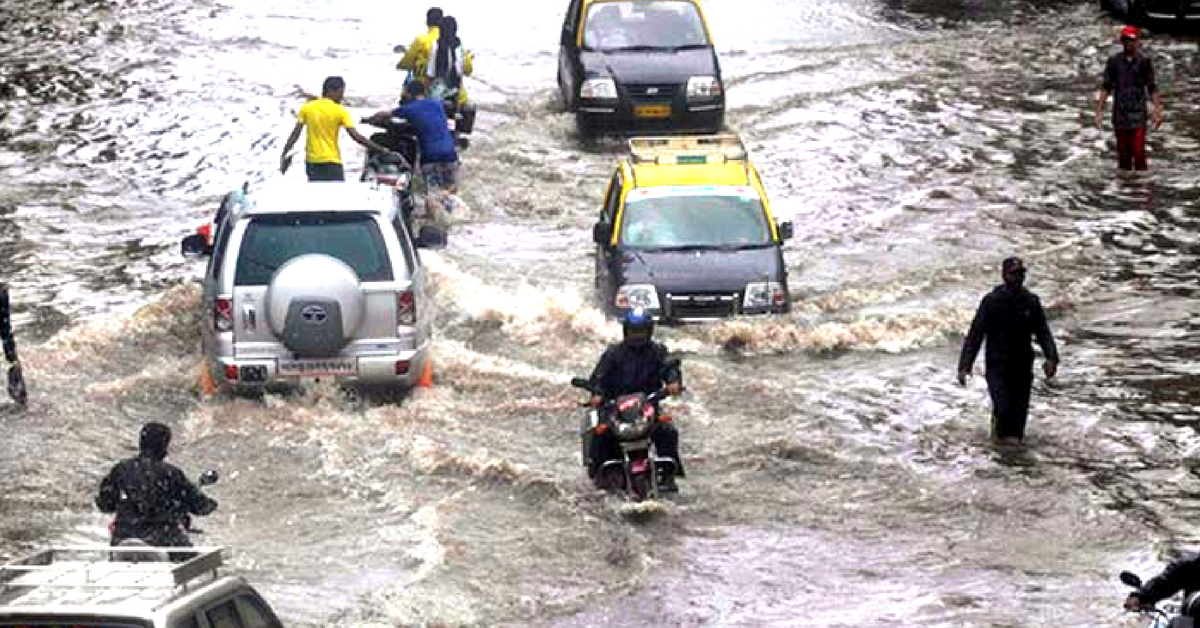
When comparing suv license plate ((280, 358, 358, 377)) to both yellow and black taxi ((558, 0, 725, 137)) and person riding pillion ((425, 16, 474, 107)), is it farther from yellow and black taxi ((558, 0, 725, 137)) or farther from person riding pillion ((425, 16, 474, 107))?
yellow and black taxi ((558, 0, 725, 137))

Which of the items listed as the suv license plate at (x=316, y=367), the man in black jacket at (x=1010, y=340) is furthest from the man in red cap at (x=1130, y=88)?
the suv license plate at (x=316, y=367)

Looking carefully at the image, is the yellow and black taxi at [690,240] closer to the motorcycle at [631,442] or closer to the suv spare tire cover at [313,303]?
the suv spare tire cover at [313,303]

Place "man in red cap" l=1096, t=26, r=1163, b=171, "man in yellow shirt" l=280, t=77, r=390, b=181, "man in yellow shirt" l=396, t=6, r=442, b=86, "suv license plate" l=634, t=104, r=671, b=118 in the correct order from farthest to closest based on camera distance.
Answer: "suv license plate" l=634, t=104, r=671, b=118, "man in yellow shirt" l=396, t=6, r=442, b=86, "man in red cap" l=1096, t=26, r=1163, b=171, "man in yellow shirt" l=280, t=77, r=390, b=181

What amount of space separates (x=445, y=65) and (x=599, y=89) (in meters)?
2.86

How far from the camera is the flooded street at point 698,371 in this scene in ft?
46.8

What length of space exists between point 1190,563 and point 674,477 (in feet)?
19.6

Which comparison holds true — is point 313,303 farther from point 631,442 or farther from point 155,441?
point 155,441

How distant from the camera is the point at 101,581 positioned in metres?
8.84

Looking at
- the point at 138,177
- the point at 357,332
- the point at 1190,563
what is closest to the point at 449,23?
the point at 138,177

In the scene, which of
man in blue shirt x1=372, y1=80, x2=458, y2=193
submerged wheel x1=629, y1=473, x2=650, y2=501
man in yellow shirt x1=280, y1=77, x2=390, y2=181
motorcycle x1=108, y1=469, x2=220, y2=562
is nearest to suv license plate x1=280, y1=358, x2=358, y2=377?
submerged wheel x1=629, y1=473, x2=650, y2=501

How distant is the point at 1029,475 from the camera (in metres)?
16.3

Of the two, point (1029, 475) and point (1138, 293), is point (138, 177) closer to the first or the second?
point (1138, 293)

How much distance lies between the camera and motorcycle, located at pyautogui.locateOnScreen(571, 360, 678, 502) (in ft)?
49.7

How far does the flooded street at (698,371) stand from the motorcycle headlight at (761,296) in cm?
35
